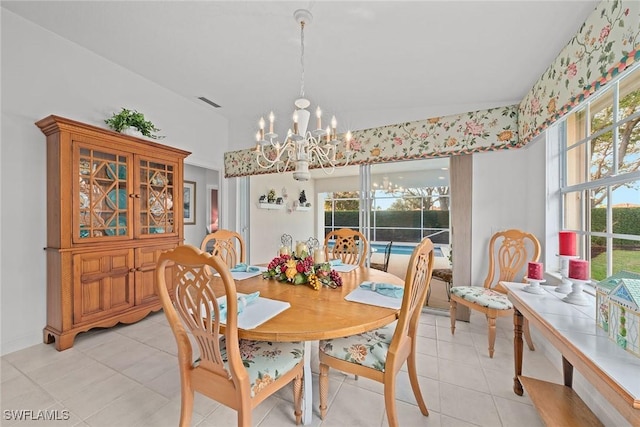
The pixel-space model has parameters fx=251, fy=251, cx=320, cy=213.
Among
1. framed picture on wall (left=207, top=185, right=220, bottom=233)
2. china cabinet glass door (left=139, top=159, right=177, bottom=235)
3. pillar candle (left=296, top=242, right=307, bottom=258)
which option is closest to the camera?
pillar candle (left=296, top=242, right=307, bottom=258)

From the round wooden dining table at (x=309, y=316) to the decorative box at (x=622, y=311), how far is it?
2.79 ft

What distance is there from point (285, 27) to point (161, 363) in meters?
2.77

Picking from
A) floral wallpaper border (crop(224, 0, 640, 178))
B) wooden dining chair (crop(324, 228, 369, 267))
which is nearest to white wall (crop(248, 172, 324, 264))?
floral wallpaper border (crop(224, 0, 640, 178))

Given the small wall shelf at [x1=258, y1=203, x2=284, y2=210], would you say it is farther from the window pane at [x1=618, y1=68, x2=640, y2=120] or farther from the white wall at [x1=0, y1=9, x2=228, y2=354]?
the window pane at [x1=618, y1=68, x2=640, y2=120]

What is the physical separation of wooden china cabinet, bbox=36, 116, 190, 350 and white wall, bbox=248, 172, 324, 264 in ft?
5.61

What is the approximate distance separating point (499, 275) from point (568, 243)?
134 centimetres

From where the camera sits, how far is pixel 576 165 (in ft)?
7.22

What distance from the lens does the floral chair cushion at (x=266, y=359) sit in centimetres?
116

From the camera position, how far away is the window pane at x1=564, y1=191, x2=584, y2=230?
7.01 feet

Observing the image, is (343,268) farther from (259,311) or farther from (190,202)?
(190,202)

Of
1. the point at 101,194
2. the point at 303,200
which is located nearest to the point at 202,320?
the point at 101,194

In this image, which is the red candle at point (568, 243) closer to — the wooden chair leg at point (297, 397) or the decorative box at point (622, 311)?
the decorative box at point (622, 311)

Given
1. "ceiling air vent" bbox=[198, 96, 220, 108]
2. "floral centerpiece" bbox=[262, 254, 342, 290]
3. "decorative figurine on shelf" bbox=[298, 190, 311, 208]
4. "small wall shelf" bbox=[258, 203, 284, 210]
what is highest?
"ceiling air vent" bbox=[198, 96, 220, 108]

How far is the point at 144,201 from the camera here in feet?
9.05
